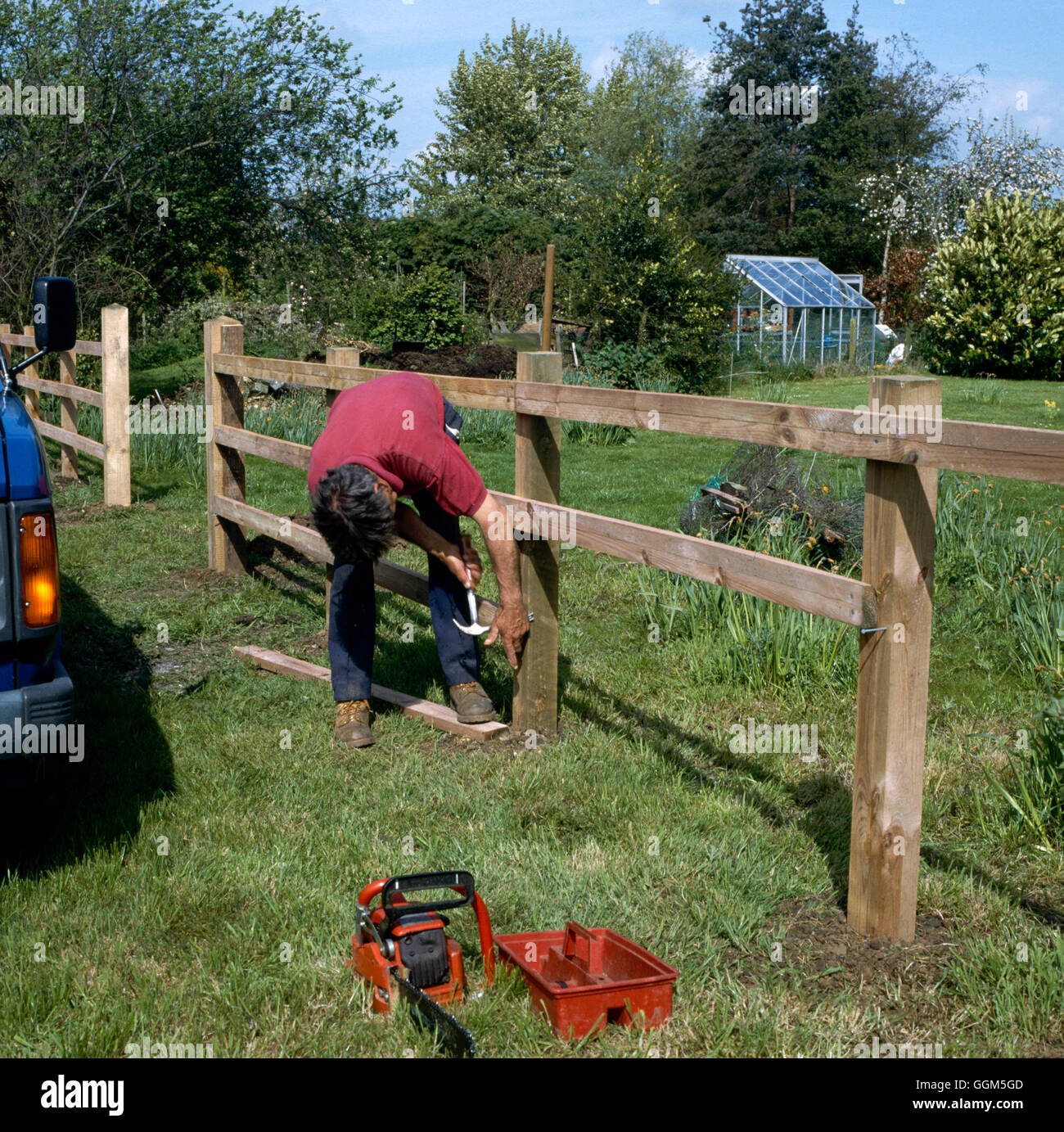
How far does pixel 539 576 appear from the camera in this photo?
14.8ft

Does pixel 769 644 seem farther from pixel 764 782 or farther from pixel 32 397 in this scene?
pixel 32 397

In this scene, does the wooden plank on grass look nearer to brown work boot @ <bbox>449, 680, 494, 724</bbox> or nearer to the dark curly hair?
brown work boot @ <bbox>449, 680, 494, 724</bbox>

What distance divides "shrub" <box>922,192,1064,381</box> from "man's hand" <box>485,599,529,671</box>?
19.0 metres

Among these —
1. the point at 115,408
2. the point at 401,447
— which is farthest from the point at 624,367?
the point at 401,447

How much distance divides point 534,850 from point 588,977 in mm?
779

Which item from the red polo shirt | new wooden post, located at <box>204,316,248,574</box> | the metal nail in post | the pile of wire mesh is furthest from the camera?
new wooden post, located at <box>204,316,248,574</box>

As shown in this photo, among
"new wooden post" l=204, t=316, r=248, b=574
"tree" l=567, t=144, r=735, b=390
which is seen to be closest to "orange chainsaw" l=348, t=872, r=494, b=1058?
"new wooden post" l=204, t=316, r=248, b=574

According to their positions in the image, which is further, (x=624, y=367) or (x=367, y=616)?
(x=624, y=367)

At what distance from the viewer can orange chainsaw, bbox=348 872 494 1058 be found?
263cm

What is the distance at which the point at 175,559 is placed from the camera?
770cm

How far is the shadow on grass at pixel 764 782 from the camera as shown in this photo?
3314 mm
